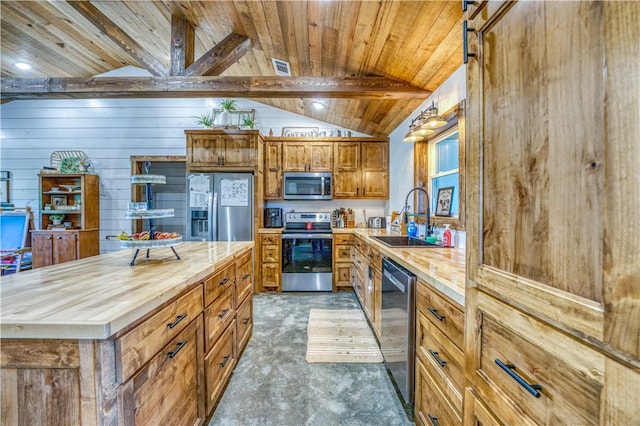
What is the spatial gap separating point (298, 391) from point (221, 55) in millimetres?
3351

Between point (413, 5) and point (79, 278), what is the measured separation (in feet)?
7.88

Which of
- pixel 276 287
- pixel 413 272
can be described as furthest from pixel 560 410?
pixel 276 287

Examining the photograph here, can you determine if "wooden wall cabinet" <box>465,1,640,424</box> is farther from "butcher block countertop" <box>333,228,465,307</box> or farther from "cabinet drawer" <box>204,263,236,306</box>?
"cabinet drawer" <box>204,263,236,306</box>

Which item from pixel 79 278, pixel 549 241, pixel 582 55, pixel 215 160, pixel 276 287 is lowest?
pixel 276 287

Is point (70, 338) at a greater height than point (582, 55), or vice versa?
point (582, 55)

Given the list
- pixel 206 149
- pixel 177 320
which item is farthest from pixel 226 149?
pixel 177 320

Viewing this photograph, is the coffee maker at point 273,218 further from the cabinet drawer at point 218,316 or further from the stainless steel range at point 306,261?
the cabinet drawer at point 218,316

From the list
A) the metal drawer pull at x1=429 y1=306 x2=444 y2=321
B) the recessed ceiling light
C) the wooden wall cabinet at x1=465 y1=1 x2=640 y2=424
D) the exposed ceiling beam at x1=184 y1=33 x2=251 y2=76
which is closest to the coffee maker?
the exposed ceiling beam at x1=184 y1=33 x2=251 y2=76

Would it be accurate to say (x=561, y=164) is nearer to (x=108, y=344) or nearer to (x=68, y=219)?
(x=108, y=344)

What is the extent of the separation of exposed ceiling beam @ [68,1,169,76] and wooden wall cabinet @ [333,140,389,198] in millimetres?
2622

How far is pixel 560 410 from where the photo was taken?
57cm

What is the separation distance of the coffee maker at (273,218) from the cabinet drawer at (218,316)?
2460mm

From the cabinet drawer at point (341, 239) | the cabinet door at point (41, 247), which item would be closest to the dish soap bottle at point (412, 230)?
the cabinet drawer at point (341, 239)

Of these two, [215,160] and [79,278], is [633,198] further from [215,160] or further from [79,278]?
[215,160]
